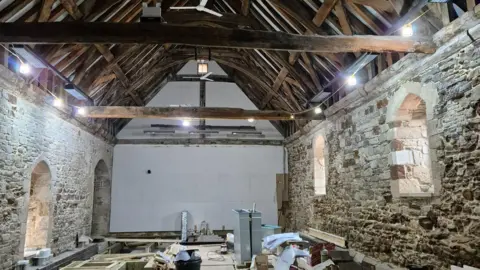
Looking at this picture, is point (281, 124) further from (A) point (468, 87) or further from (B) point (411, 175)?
(A) point (468, 87)

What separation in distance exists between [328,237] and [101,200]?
6.84 metres

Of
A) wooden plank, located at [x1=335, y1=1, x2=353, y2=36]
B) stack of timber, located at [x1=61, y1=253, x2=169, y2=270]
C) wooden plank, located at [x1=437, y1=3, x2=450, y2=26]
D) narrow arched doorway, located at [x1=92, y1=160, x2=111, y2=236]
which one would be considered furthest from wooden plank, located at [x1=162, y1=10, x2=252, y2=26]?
narrow arched doorway, located at [x1=92, y1=160, x2=111, y2=236]

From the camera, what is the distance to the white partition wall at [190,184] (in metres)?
10.4

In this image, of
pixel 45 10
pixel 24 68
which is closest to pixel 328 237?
pixel 24 68

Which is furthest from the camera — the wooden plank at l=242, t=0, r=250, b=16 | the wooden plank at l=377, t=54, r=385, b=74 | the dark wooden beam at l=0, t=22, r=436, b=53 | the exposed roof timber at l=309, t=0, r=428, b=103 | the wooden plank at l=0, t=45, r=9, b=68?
the wooden plank at l=242, t=0, r=250, b=16

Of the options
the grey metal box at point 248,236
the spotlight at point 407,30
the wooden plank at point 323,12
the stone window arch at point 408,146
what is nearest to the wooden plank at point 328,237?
the grey metal box at point 248,236

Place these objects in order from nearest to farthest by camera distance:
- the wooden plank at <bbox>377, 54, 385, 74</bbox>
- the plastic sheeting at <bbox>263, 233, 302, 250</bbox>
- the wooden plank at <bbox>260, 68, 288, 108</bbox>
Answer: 1. the wooden plank at <bbox>377, 54, 385, 74</bbox>
2. the plastic sheeting at <bbox>263, 233, 302, 250</bbox>
3. the wooden plank at <bbox>260, 68, 288, 108</bbox>

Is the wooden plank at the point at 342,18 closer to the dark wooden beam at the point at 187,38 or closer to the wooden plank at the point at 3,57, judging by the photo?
the dark wooden beam at the point at 187,38

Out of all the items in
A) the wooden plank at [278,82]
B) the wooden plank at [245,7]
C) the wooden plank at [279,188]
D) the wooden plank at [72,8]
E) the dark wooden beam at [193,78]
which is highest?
the wooden plank at [245,7]

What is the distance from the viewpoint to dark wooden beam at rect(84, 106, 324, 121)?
266 inches

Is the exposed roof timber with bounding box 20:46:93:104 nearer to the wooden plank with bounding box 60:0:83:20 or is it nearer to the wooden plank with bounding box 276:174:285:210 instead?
the wooden plank with bounding box 60:0:83:20

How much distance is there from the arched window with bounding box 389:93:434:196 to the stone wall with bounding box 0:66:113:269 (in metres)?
5.46

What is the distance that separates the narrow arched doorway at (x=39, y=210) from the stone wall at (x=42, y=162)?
2cm

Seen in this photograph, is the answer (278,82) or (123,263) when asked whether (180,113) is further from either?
(123,263)
